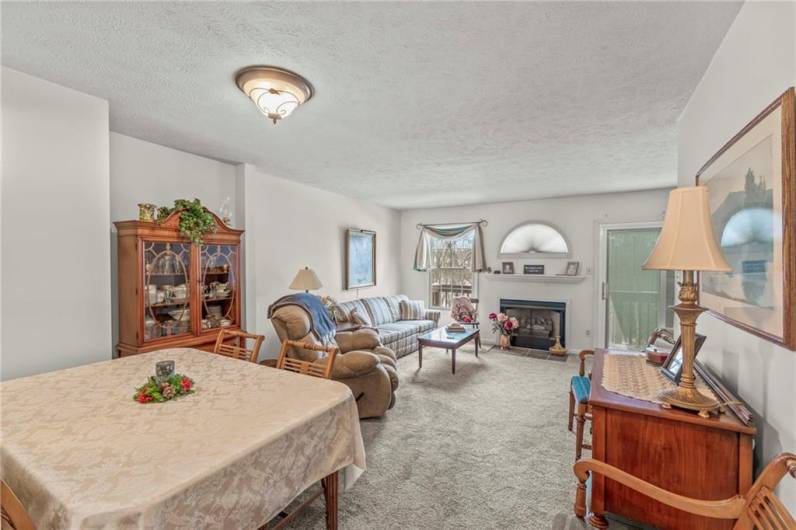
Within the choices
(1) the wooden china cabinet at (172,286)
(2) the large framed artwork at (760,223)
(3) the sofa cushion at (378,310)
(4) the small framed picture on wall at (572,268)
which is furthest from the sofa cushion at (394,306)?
(2) the large framed artwork at (760,223)

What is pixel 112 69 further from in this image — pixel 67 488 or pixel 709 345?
pixel 709 345

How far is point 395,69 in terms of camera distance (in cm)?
200

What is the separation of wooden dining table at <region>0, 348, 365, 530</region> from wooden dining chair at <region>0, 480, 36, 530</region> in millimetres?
63

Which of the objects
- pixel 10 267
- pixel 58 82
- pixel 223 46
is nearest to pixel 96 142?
pixel 58 82

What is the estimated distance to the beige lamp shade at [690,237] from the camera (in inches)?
53.5

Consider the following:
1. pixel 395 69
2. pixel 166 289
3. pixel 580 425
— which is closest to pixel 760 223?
pixel 580 425

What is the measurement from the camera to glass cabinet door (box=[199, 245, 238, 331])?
3.31m

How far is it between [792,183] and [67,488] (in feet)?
7.71

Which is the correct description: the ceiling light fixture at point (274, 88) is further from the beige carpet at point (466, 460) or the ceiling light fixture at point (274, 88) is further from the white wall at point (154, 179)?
the beige carpet at point (466, 460)

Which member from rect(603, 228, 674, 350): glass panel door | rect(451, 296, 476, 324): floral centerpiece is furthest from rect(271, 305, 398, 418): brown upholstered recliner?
rect(603, 228, 674, 350): glass panel door

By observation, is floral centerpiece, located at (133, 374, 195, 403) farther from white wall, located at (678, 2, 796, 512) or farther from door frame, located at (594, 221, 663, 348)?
door frame, located at (594, 221, 663, 348)

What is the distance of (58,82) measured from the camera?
2.19 meters

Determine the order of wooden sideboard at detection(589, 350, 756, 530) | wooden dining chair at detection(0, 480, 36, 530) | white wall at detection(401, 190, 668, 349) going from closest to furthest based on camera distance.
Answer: wooden dining chair at detection(0, 480, 36, 530) < wooden sideboard at detection(589, 350, 756, 530) < white wall at detection(401, 190, 668, 349)

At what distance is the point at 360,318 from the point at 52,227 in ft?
11.7
